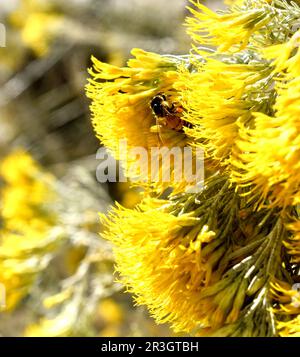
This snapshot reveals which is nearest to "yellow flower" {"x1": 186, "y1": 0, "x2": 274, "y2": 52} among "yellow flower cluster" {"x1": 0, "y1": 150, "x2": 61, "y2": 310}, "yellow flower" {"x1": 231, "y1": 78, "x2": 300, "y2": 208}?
"yellow flower" {"x1": 231, "y1": 78, "x2": 300, "y2": 208}

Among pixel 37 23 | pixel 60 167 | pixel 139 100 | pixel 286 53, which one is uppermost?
pixel 286 53

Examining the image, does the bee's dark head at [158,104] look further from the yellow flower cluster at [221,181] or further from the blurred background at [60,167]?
the blurred background at [60,167]

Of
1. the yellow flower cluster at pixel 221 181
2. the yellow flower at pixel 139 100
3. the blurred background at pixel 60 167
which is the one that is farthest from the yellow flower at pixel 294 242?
the blurred background at pixel 60 167

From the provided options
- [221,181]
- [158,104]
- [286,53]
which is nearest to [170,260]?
[221,181]

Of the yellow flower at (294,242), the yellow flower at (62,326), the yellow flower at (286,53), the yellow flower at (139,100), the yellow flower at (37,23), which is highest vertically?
the yellow flower at (286,53)

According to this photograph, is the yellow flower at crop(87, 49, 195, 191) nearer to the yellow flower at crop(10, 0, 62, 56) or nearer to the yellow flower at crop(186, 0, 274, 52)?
the yellow flower at crop(186, 0, 274, 52)

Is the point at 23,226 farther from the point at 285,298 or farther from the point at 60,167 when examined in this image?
the point at 285,298
